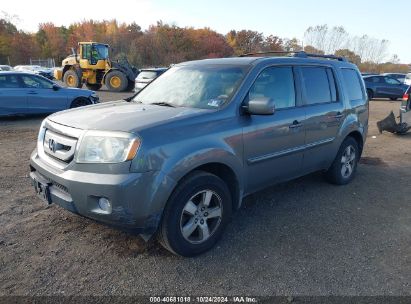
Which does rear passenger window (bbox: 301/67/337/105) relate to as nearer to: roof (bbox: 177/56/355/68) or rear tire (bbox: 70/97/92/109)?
roof (bbox: 177/56/355/68)

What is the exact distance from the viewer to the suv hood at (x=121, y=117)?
310cm

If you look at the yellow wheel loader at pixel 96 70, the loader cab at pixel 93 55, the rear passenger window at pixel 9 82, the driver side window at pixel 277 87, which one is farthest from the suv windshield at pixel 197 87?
the loader cab at pixel 93 55

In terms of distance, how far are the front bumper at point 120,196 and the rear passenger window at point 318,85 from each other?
2.47 meters

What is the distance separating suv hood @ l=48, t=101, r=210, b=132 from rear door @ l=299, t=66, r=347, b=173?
1.65 meters

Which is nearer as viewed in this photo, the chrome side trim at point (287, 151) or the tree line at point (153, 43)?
the chrome side trim at point (287, 151)

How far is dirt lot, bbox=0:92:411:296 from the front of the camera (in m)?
2.98

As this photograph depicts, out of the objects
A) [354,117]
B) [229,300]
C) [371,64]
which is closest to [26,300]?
[229,300]

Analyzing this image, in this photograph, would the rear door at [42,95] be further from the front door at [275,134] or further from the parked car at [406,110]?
the parked car at [406,110]

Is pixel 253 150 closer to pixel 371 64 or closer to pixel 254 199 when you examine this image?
pixel 254 199

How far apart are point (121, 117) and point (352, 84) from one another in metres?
3.82

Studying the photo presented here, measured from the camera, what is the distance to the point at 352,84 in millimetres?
5582

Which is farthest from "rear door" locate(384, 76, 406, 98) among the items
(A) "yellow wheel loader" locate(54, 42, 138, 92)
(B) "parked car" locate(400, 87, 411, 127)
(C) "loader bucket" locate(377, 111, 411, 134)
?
(A) "yellow wheel loader" locate(54, 42, 138, 92)

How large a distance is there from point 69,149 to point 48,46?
78.7m

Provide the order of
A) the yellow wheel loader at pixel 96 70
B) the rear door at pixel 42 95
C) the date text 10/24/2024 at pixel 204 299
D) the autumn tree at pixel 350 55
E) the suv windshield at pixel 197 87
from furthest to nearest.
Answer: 1. the autumn tree at pixel 350 55
2. the yellow wheel loader at pixel 96 70
3. the rear door at pixel 42 95
4. the suv windshield at pixel 197 87
5. the date text 10/24/2024 at pixel 204 299
